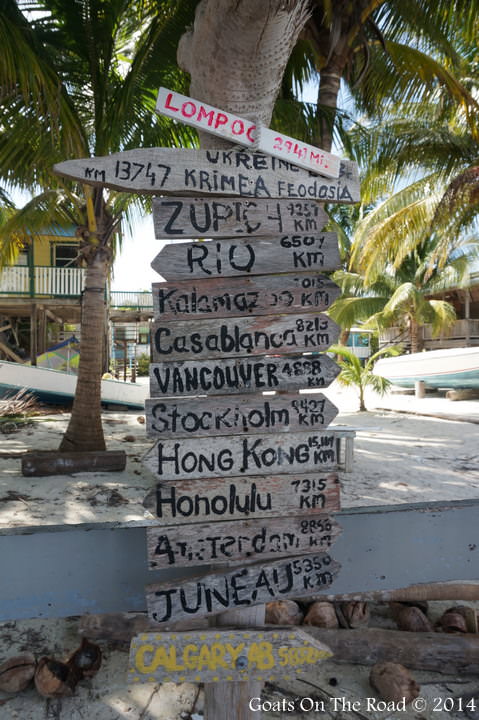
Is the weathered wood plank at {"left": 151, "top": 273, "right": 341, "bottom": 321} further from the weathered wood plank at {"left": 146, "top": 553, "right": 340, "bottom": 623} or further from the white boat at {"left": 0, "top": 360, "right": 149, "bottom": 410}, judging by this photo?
the white boat at {"left": 0, "top": 360, "right": 149, "bottom": 410}

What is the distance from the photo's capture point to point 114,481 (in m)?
5.82

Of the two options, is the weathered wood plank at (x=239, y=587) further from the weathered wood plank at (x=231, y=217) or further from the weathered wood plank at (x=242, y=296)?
the weathered wood plank at (x=231, y=217)

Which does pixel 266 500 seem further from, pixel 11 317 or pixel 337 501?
pixel 11 317

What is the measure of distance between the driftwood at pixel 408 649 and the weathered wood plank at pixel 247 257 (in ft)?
7.69

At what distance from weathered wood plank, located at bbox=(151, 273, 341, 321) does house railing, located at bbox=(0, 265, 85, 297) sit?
13606mm

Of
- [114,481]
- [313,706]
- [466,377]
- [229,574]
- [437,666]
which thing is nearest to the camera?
[229,574]

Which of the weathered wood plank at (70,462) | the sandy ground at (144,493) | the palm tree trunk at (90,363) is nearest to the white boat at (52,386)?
the sandy ground at (144,493)

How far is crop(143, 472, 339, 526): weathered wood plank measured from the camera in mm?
1710

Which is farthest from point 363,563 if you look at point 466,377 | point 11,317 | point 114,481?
point 11,317

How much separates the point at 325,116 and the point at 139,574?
6339 mm

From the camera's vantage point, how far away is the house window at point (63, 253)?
55.5 feet

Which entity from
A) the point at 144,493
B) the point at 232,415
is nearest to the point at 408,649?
the point at 232,415

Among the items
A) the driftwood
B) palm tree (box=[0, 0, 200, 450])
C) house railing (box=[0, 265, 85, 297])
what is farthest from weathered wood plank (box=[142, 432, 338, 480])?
house railing (box=[0, 265, 85, 297])

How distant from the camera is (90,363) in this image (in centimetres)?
654
